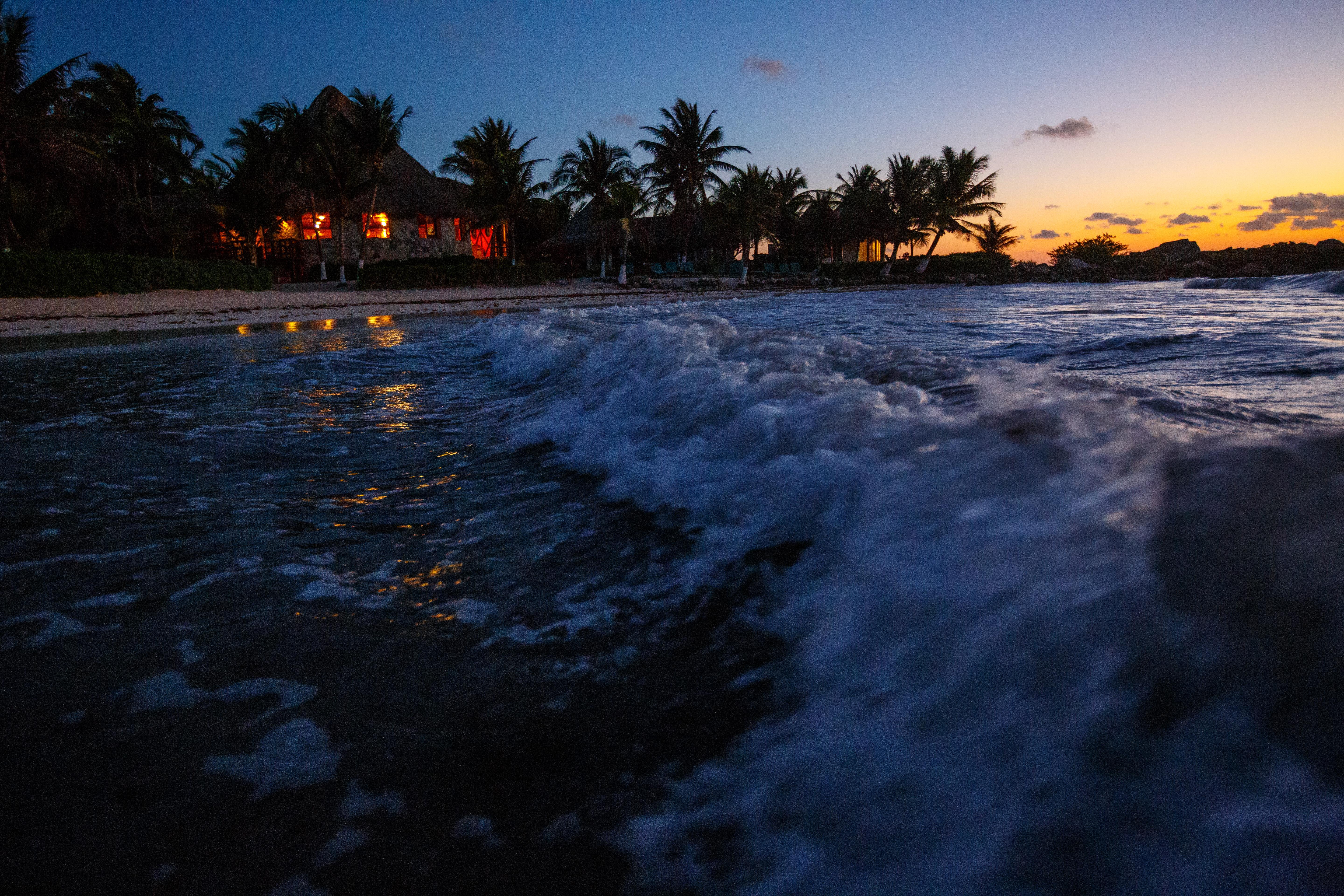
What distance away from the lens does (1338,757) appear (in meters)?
1.01

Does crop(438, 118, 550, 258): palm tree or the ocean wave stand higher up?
crop(438, 118, 550, 258): palm tree

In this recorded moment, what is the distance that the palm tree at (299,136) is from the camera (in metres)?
29.3

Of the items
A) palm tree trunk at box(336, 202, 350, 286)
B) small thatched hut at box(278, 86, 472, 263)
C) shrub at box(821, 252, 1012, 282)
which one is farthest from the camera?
shrub at box(821, 252, 1012, 282)

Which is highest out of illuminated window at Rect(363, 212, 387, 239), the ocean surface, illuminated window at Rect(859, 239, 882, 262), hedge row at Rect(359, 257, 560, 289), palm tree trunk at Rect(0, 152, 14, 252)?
illuminated window at Rect(859, 239, 882, 262)

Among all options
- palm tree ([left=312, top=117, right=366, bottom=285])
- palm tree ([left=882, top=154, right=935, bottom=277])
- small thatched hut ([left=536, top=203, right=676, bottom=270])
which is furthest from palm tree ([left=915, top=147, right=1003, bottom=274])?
palm tree ([left=312, top=117, right=366, bottom=285])

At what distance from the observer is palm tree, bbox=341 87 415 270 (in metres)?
29.1

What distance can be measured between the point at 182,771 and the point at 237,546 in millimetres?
1171

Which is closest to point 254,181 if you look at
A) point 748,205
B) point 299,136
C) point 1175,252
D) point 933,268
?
point 299,136

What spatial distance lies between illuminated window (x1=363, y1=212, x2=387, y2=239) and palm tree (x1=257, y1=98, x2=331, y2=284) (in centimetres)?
253

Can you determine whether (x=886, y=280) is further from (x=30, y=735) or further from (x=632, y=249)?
(x=30, y=735)

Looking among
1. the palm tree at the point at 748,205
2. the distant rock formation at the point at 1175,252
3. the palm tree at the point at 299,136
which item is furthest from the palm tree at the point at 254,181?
the distant rock formation at the point at 1175,252

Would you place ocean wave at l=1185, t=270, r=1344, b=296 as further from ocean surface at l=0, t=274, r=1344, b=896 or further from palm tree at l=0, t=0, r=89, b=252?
palm tree at l=0, t=0, r=89, b=252

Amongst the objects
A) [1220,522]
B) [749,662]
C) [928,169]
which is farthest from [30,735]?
[928,169]

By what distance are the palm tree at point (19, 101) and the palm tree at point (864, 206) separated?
131 ft
